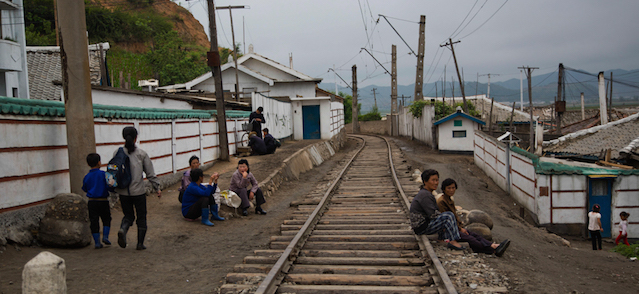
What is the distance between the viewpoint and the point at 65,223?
614 cm

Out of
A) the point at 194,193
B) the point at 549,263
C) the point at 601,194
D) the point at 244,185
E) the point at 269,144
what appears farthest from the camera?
the point at 269,144

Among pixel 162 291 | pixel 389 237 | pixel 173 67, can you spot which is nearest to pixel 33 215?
pixel 162 291

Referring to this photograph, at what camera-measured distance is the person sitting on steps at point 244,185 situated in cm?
927

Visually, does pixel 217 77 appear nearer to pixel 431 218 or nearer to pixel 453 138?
pixel 431 218

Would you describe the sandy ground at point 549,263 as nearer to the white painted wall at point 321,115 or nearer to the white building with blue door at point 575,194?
the white building with blue door at point 575,194

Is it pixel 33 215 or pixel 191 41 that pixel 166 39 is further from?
pixel 33 215

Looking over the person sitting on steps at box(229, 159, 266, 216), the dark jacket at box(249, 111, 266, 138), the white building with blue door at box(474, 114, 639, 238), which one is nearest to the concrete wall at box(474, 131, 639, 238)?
the white building with blue door at box(474, 114, 639, 238)

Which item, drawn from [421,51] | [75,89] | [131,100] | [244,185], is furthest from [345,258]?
[421,51]

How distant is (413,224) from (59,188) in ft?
18.2

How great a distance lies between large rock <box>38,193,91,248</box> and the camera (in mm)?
6086

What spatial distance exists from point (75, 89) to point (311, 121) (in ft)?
72.0

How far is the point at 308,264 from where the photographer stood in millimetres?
5719

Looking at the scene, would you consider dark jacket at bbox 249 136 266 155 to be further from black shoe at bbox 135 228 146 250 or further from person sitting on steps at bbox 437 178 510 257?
person sitting on steps at bbox 437 178 510 257

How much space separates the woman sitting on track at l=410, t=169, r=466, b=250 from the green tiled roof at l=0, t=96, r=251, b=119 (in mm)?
5719
